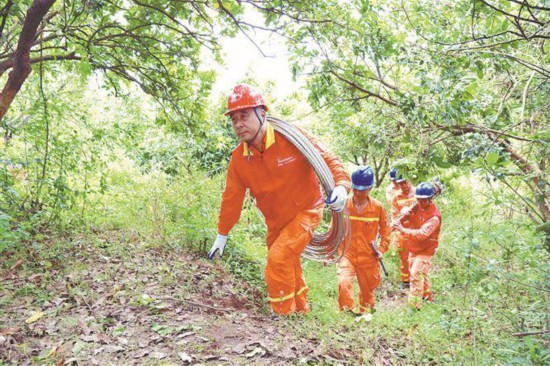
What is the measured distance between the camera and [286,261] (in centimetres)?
416

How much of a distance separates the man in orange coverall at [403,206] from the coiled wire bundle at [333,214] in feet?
9.01

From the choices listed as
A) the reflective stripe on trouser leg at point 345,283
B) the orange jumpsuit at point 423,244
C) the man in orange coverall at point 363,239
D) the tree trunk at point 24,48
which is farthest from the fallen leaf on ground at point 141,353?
the orange jumpsuit at point 423,244

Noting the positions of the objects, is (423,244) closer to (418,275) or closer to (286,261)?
(418,275)

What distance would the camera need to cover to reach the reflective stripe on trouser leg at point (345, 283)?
5148 millimetres

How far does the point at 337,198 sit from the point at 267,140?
0.92 metres

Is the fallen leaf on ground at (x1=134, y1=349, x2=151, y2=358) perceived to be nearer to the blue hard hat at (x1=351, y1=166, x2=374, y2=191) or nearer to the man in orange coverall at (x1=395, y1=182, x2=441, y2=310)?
the blue hard hat at (x1=351, y1=166, x2=374, y2=191)

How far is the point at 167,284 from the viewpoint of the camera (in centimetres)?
431

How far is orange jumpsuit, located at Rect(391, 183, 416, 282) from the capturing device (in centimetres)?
750

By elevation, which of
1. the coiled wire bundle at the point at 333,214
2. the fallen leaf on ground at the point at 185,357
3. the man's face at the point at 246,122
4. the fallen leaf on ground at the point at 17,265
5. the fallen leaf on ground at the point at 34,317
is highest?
the man's face at the point at 246,122

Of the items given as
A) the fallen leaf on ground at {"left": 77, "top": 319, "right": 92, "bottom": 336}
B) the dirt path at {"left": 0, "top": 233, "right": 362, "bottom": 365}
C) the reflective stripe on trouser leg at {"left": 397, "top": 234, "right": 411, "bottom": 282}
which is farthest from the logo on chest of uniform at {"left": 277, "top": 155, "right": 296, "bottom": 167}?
the reflective stripe on trouser leg at {"left": 397, "top": 234, "right": 411, "bottom": 282}

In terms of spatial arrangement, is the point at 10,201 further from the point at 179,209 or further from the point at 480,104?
the point at 480,104

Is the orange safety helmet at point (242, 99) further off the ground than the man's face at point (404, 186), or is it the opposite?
the orange safety helmet at point (242, 99)

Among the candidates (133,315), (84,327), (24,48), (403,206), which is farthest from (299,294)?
(403,206)

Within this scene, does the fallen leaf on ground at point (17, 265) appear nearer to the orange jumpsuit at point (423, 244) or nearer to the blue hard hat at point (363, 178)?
the blue hard hat at point (363, 178)
